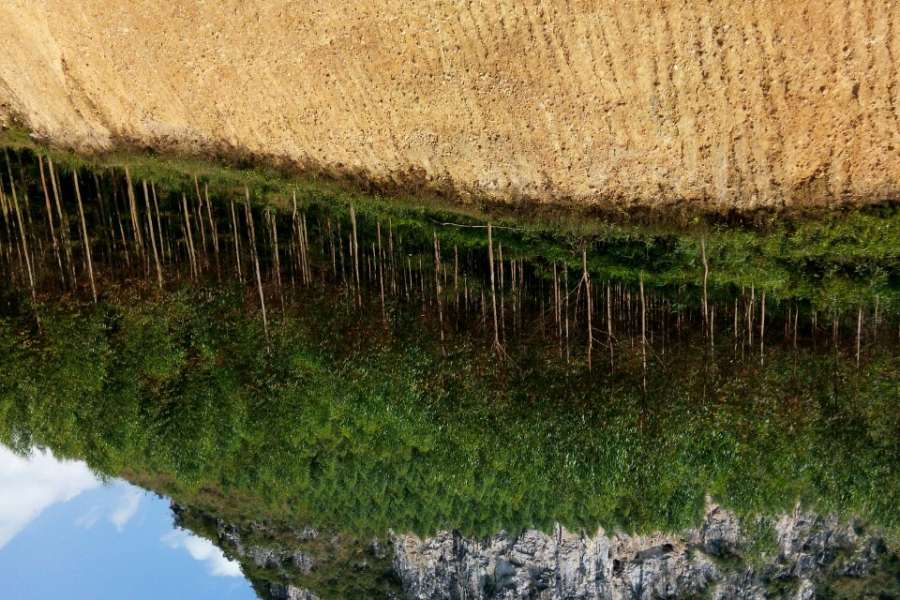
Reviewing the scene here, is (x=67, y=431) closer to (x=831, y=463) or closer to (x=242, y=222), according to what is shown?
(x=242, y=222)

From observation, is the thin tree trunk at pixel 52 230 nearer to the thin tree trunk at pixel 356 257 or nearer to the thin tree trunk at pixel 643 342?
the thin tree trunk at pixel 356 257

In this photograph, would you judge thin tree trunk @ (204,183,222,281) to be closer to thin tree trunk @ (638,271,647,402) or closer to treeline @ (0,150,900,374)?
treeline @ (0,150,900,374)

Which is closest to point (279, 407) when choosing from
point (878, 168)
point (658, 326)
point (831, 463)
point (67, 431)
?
point (67, 431)

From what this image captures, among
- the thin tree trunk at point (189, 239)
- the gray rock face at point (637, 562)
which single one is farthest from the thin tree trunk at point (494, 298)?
the thin tree trunk at point (189, 239)

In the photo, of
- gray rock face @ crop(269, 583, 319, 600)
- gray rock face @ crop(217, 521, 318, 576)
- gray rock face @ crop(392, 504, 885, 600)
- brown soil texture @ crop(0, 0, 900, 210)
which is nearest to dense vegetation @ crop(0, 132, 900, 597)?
brown soil texture @ crop(0, 0, 900, 210)

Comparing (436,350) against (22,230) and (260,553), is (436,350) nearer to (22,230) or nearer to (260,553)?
(260,553)

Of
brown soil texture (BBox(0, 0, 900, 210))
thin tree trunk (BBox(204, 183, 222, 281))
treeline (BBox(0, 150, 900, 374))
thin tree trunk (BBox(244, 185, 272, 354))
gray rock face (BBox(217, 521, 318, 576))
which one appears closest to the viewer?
brown soil texture (BBox(0, 0, 900, 210))
